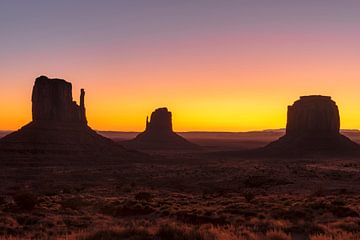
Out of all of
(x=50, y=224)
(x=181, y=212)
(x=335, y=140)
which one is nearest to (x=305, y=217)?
(x=181, y=212)

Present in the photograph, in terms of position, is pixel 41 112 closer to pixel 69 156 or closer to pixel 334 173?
pixel 69 156

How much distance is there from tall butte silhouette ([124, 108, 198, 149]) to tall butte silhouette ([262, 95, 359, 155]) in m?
47.5

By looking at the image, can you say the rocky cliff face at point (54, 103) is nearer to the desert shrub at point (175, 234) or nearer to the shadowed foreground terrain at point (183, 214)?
the shadowed foreground terrain at point (183, 214)

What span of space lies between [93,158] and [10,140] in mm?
15200

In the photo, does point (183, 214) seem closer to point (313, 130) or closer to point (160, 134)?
point (313, 130)

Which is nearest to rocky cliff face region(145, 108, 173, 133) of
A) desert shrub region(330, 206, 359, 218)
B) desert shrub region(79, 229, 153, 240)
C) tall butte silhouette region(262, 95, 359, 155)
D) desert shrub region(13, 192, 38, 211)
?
tall butte silhouette region(262, 95, 359, 155)

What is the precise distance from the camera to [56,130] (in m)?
93.7

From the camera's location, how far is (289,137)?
13188cm

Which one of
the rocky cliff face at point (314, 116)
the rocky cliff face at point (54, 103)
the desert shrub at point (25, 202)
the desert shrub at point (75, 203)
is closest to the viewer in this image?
the desert shrub at point (25, 202)

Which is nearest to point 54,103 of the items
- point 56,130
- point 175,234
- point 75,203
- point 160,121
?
point 56,130

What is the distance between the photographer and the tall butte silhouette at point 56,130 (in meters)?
84.8

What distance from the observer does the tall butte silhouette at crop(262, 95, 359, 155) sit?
119844mm

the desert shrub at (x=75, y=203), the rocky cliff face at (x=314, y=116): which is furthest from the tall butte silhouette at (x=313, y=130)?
the desert shrub at (x=75, y=203)

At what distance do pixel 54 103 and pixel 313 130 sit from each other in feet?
234
